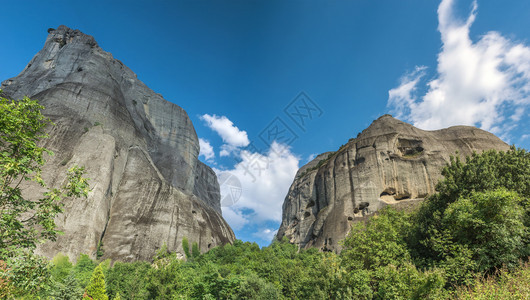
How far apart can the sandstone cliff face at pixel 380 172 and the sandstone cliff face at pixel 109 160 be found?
22943 millimetres

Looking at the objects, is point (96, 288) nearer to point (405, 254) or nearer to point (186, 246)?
point (186, 246)

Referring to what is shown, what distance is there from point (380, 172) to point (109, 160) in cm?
4447

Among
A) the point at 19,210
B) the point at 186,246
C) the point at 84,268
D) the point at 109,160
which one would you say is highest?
the point at 109,160

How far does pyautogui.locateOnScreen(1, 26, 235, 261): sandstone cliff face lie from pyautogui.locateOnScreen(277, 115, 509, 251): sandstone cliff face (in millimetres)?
22943

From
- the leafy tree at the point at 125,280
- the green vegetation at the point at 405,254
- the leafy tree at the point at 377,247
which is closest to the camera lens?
the green vegetation at the point at 405,254

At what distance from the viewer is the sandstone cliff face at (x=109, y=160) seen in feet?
129

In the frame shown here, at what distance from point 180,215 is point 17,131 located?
4583 centimetres

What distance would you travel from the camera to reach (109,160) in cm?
4438

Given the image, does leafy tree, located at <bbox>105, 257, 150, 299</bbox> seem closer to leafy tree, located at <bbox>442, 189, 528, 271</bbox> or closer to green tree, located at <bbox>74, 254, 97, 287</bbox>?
green tree, located at <bbox>74, 254, 97, 287</bbox>

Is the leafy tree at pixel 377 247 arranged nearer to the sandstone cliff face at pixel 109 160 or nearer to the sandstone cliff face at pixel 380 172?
the sandstone cliff face at pixel 380 172

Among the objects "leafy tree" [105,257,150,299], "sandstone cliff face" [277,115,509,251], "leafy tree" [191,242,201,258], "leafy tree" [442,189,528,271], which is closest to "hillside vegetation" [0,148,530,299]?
"leafy tree" [442,189,528,271]

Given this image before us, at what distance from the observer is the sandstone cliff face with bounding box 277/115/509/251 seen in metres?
45.2

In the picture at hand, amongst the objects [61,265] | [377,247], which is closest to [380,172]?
[377,247]

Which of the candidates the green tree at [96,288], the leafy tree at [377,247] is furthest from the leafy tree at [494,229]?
the green tree at [96,288]
